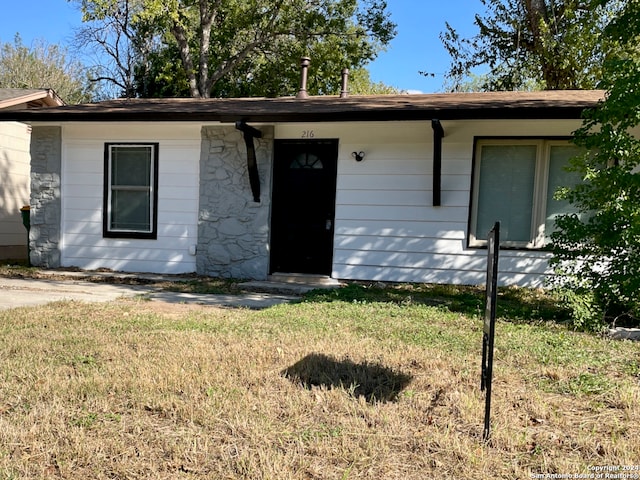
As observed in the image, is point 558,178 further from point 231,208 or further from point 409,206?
point 231,208

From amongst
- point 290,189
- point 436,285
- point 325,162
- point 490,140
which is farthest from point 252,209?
point 490,140

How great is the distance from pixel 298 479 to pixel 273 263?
652 centimetres

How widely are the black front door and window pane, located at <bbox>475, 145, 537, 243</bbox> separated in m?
2.42

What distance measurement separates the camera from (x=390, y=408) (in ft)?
10.2

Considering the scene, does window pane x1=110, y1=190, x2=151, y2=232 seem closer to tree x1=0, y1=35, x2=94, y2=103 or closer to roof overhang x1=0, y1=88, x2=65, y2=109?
roof overhang x1=0, y1=88, x2=65, y2=109

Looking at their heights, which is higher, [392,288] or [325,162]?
[325,162]

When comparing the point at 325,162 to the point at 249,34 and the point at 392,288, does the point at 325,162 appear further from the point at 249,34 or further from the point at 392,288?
the point at 249,34

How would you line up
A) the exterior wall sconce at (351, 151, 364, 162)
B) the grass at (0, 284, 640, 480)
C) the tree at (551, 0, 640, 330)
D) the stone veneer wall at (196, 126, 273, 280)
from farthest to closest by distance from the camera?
the stone veneer wall at (196, 126, 273, 280)
the exterior wall sconce at (351, 151, 364, 162)
the tree at (551, 0, 640, 330)
the grass at (0, 284, 640, 480)

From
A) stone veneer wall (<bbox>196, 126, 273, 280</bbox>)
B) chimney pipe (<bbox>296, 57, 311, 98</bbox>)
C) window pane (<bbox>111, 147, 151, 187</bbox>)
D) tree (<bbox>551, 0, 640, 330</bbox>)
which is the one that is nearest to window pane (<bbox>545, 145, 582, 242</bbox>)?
tree (<bbox>551, 0, 640, 330</bbox>)

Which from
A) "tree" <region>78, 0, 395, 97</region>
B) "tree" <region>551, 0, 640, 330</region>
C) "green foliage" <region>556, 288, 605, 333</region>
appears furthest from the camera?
"tree" <region>78, 0, 395, 97</region>

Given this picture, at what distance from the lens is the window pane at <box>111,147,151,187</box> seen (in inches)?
356

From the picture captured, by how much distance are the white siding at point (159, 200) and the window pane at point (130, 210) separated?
0.23m

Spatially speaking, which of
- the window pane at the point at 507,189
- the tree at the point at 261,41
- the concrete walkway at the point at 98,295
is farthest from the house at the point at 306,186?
the tree at the point at 261,41

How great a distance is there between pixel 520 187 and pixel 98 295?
6.23 m
